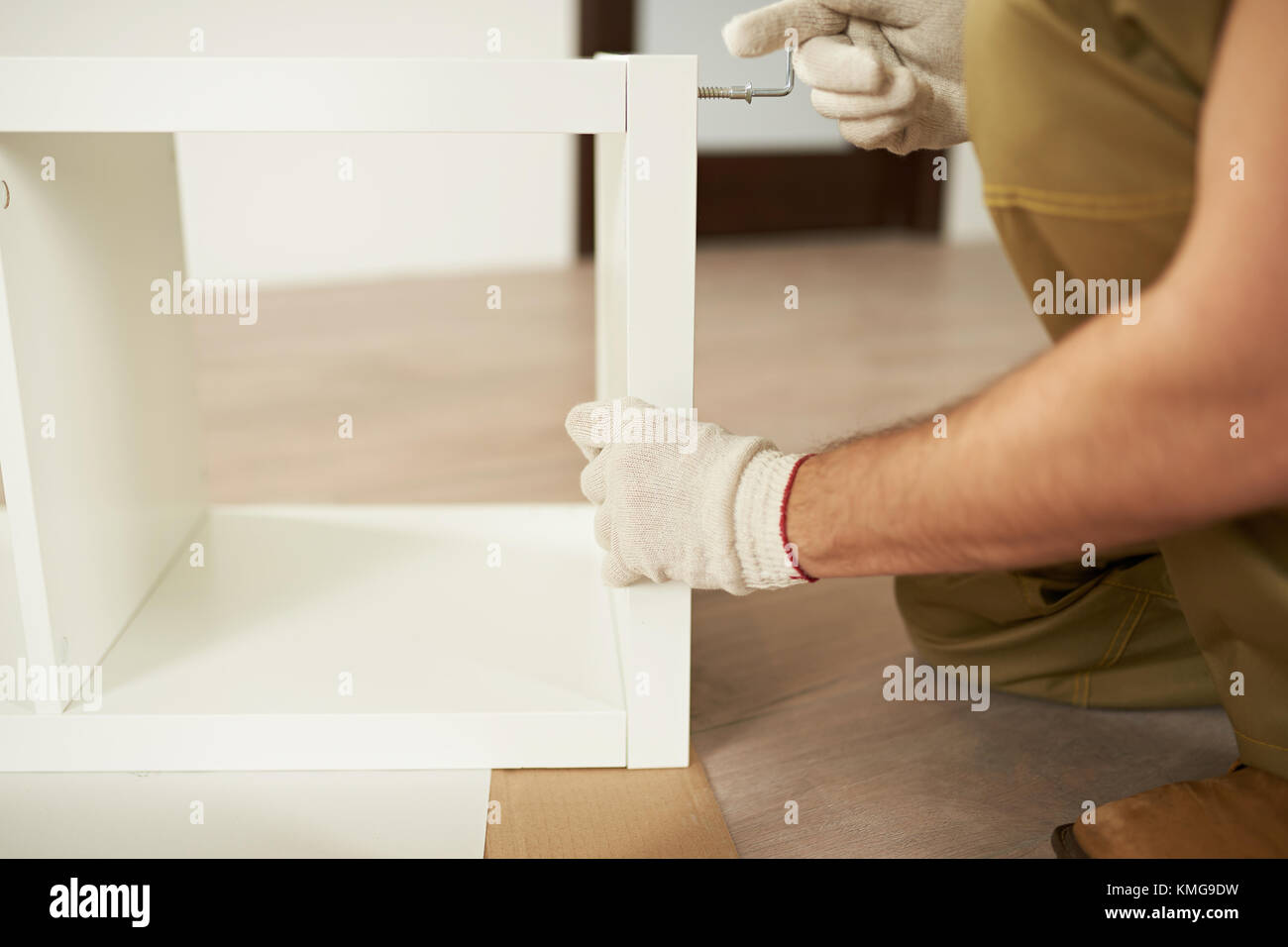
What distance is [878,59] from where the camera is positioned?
66cm

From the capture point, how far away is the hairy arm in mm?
463

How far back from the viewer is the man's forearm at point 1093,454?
486 mm

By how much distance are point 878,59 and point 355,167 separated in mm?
2099

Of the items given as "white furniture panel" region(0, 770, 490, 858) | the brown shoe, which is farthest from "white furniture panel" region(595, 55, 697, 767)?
the brown shoe

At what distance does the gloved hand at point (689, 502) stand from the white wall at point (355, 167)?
1922mm

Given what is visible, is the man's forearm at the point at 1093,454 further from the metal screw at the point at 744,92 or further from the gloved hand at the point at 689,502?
the metal screw at the point at 744,92

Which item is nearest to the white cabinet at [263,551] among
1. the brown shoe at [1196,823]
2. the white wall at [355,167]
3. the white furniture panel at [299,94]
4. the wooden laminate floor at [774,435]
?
the white furniture panel at [299,94]

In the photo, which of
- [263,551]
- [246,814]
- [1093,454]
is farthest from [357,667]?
[1093,454]

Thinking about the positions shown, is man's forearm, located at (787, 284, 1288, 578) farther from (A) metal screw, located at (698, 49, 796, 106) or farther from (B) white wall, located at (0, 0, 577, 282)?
(B) white wall, located at (0, 0, 577, 282)

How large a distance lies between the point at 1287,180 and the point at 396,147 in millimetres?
2318

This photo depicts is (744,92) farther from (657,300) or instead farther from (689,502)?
(689,502)

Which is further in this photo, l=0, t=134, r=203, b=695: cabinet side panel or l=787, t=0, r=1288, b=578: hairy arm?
l=0, t=134, r=203, b=695: cabinet side panel

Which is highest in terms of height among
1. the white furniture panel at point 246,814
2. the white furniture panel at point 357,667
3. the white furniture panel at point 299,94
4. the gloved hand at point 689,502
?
the white furniture panel at point 299,94

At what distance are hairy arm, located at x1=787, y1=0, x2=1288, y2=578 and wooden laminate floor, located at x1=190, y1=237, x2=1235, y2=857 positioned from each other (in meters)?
0.22
